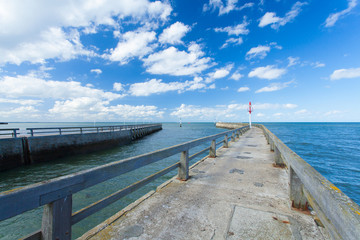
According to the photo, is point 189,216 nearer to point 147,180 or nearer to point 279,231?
point 147,180

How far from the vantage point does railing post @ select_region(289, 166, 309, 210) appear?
9.62 feet

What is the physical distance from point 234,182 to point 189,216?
6.49ft

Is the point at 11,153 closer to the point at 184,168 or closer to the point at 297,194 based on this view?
the point at 184,168

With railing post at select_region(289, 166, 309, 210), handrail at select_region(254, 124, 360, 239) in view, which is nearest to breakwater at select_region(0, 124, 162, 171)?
railing post at select_region(289, 166, 309, 210)

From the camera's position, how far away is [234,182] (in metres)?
4.32

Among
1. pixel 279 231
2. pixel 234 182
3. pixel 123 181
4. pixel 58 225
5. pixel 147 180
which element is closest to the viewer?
pixel 58 225

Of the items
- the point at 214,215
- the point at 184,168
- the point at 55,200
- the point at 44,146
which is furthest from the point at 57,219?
the point at 44,146

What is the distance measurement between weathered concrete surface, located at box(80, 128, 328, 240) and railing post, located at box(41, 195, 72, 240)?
774mm

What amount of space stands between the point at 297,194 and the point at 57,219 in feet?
11.8

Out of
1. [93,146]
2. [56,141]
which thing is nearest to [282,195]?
[56,141]

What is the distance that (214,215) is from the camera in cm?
283

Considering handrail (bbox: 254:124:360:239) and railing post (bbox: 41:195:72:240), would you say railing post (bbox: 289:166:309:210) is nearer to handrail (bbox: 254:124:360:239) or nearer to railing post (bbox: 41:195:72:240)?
handrail (bbox: 254:124:360:239)

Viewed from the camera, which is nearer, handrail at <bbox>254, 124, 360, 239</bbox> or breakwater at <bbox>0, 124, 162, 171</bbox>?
handrail at <bbox>254, 124, 360, 239</bbox>

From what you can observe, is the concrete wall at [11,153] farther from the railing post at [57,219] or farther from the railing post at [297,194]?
the railing post at [297,194]
